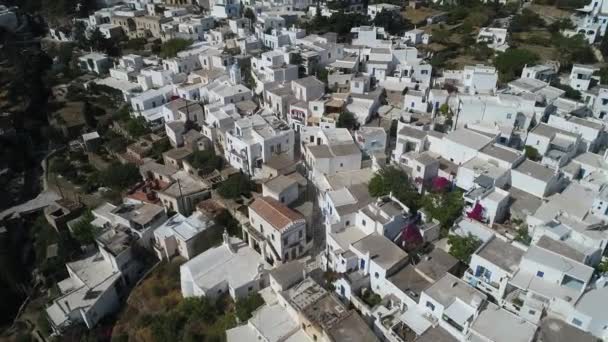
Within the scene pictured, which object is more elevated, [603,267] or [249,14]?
[249,14]

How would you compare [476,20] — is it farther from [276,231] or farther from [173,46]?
[276,231]

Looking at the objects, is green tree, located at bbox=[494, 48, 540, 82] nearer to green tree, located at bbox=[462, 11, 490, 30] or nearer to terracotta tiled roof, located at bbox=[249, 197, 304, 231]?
green tree, located at bbox=[462, 11, 490, 30]

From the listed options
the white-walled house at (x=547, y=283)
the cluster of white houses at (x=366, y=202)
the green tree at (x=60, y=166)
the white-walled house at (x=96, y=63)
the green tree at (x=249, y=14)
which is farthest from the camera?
the green tree at (x=249, y=14)

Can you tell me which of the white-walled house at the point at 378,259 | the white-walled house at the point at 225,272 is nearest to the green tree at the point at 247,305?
the white-walled house at the point at 225,272

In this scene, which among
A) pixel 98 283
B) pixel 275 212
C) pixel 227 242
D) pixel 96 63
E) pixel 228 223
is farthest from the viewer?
pixel 96 63

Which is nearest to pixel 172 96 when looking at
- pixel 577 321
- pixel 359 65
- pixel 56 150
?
pixel 56 150

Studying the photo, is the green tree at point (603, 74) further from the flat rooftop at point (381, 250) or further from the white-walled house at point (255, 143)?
the flat rooftop at point (381, 250)

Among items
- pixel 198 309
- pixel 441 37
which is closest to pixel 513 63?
pixel 441 37

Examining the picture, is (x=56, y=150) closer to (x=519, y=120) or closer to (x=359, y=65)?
(x=359, y=65)
